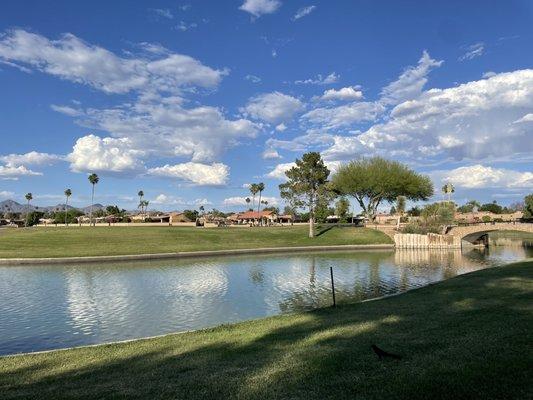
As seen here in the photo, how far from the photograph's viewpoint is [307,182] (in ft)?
257

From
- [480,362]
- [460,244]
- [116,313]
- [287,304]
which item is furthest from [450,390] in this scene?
[460,244]

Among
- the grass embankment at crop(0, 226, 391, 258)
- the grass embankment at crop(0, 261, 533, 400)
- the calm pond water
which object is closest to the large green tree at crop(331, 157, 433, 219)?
the grass embankment at crop(0, 226, 391, 258)

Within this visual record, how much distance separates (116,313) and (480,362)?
19.6 m

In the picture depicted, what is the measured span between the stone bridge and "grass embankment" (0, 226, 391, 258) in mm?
12476

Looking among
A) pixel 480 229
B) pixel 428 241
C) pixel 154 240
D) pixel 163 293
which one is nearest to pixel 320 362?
pixel 163 293

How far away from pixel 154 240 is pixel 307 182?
2798cm

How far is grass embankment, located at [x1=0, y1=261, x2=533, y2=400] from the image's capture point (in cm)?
775

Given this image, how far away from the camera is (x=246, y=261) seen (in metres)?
50.7

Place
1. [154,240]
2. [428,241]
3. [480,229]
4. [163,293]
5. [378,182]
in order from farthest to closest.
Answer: [378,182] → [480,229] → [428,241] → [154,240] → [163,293]

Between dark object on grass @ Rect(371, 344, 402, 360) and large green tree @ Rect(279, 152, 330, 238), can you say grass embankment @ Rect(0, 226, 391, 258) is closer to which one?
large green tree @ Rect(279, 152, 330, 238)

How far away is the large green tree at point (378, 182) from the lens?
9894cm

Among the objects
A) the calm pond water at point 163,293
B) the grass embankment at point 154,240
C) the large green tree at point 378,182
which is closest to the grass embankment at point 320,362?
the calm pond water at point 163,293

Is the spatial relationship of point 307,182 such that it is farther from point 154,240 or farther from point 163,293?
point 163,293

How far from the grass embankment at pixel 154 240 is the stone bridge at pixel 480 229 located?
40.9ft
